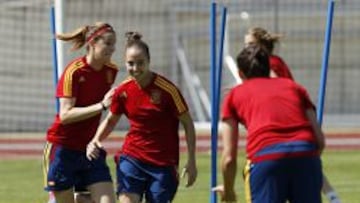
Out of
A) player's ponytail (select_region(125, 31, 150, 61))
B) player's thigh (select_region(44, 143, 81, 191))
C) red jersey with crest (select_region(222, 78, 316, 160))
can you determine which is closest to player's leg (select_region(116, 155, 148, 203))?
→ player's thigh (select_region(44, 143, 81, 191))

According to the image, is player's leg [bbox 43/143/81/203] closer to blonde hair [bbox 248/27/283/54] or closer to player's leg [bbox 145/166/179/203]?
player's leg [bbox 145/166/179/203]

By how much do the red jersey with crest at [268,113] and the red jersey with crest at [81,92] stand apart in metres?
2.57

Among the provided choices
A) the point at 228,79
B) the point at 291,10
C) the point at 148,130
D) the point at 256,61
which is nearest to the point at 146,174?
the point at 148,130

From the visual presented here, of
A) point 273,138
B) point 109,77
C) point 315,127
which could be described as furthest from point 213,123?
point 273,138

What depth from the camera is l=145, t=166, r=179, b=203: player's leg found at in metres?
9.48

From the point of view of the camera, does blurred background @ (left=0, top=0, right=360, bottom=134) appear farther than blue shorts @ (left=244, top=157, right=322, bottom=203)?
Yes

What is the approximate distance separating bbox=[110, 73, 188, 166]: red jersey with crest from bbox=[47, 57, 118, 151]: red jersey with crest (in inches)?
15.8

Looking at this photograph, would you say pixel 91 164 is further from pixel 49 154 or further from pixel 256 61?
pixel 256 61

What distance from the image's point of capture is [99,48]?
9836 mm

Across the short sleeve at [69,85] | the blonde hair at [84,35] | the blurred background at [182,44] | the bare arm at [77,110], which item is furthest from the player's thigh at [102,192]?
the blurred background at [182,44]

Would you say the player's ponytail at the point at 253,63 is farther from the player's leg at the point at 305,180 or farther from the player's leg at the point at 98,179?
the player's leg at the point at 98,179

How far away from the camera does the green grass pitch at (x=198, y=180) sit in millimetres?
14703

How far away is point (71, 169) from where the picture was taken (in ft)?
33.3

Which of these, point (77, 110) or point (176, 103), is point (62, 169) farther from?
point (176, 103)
